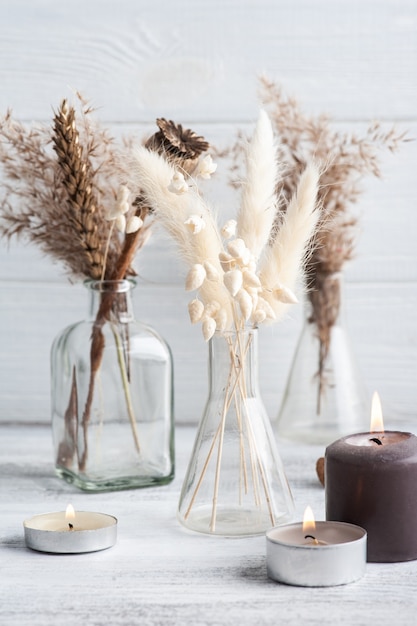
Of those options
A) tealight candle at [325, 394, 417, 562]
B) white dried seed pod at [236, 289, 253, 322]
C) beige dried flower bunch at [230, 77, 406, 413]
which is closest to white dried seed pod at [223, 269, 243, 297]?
white dried seed pod at [236, 289, 253, 322]

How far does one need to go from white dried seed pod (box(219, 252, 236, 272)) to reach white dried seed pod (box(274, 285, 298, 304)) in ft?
0.14

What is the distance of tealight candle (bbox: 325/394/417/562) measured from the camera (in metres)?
0.64

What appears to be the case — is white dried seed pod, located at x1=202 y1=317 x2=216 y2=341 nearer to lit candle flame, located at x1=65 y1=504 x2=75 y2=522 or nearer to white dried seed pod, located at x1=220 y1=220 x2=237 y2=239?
white dried seed pod, located at x1=220 y1=220 x2=237 y2=239

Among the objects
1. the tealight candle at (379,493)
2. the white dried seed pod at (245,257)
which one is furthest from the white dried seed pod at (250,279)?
the tealight candle at (379,493)

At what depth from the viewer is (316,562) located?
59 cm

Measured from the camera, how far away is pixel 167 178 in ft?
2.43

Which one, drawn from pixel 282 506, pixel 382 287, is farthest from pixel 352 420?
pixel 282 506

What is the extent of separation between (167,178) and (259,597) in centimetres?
35

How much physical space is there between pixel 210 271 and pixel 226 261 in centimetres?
2

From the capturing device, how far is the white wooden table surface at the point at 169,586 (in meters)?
0.56

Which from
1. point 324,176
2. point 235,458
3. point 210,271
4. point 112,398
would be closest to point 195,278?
point 210,271

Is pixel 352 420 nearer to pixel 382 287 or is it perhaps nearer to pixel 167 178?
pixel 382 287

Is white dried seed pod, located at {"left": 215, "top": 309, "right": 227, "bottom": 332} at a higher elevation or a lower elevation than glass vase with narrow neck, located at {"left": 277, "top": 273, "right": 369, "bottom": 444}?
higher

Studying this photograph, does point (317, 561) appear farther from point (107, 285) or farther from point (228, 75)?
point (228, 75)
